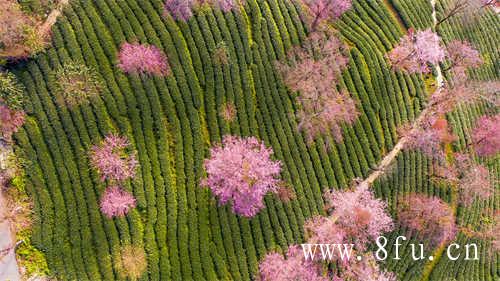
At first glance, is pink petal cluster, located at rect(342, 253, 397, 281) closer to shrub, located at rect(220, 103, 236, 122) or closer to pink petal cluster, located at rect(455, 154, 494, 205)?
pink petal cluster, located at rect(455, 154, 494, 205)

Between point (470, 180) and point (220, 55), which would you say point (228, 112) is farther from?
point (470, 180)

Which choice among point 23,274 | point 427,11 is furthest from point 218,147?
point 427,11

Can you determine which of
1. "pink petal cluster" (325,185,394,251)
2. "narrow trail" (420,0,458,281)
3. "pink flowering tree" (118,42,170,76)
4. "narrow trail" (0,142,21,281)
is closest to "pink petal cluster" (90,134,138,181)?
"pink flowering tree" (118,42,170,76)

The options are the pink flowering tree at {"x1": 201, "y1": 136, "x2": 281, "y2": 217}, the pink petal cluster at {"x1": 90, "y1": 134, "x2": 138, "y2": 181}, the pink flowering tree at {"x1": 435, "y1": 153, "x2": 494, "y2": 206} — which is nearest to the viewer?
the pink petal cluster at {"x1": 90, "y1": 134, "x2": 138, "y2": 181}

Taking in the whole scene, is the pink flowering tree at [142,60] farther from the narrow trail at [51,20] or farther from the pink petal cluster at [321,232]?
the pink petal cluster at [321,232]

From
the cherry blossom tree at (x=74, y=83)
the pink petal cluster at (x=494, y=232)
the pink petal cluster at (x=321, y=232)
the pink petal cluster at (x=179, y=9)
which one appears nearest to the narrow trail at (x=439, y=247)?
the pink petal cluster at (x=494, y=232)

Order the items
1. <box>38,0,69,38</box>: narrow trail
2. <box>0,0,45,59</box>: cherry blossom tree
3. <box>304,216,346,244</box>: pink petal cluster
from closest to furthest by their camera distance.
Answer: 1. <box>0,0,45,59</box>: cherry blossom tree
2. <box>38,0,69,38</box>: narrow trail
3. <box>304,216,346,244</box>: pink petal cluster

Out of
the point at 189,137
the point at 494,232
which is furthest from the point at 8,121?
the point at 494,232
